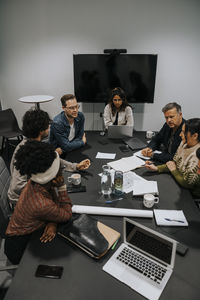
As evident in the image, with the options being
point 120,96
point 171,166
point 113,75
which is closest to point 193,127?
point 171,166

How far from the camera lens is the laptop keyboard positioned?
3.67ft

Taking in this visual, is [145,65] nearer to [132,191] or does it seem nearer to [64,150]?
[64,150]

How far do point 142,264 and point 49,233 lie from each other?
561 millimetres

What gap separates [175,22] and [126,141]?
2527 millimetres

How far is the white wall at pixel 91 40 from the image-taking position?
Result: 12.5 ft

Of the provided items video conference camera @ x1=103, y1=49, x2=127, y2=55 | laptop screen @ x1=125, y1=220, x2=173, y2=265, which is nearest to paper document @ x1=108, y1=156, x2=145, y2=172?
laptop screen @ x1=125, y1=220, x2=173, y2=265

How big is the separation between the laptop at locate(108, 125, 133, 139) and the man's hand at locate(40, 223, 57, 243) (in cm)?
159

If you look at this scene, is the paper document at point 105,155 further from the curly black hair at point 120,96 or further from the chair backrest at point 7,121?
the chair backrest at point 7,121

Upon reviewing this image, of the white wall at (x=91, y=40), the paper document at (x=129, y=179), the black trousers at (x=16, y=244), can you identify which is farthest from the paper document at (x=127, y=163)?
the white wall at (x=91, y=40)

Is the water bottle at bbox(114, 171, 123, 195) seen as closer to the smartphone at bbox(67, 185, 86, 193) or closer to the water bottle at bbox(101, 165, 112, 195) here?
the water bottle at bbox(101, 165, 112, 195)

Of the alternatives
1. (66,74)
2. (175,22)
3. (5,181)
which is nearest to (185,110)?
(175,22)

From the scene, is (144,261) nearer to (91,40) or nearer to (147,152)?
(147,152)

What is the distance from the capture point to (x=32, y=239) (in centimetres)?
134

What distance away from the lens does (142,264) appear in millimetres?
1170
